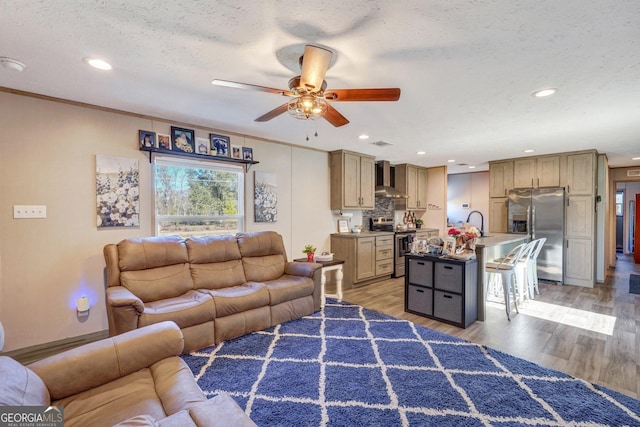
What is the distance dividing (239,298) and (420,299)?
220cm

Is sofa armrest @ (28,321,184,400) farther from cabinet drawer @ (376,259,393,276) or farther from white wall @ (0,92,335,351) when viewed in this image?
cabinet drawer @ (376,259,393,276)

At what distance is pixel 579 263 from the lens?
16.5 feet

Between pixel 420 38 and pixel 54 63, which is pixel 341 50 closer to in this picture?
pixel 420 38

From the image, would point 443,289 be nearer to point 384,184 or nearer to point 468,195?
point 384,184

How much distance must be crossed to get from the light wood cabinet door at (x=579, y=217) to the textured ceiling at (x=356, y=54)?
1.93 m

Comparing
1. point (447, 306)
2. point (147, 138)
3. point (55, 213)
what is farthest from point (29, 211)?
point (447, 306)

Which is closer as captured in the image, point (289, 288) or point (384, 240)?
point (289, 288)

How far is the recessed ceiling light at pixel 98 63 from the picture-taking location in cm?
207

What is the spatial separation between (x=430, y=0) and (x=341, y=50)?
2.01 feet

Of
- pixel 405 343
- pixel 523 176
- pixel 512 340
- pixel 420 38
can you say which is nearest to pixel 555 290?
pixel 523 176

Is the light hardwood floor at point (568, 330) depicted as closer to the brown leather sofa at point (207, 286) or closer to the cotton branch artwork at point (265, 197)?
the brown leather sofa at point (207, 286)

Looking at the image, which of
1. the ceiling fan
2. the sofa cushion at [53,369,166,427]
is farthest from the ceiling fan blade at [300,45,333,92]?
the sofa cushion at [53,369,166,427]

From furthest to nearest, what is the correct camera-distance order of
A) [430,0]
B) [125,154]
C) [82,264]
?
[125,154] → [82,264] → [430,0]

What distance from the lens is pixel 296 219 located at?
15.6 ft
